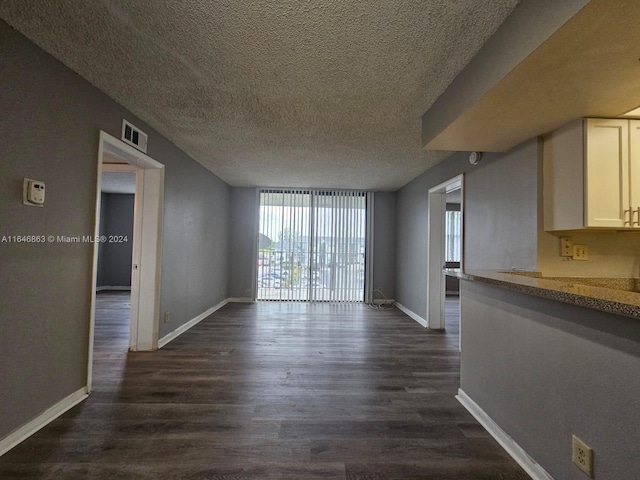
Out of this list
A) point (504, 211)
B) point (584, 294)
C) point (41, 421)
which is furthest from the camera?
point (504, 211)

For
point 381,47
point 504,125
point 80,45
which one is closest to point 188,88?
point 80,45

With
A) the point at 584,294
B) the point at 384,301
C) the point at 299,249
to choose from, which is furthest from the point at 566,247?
the point at 299,249

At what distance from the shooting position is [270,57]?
184cm

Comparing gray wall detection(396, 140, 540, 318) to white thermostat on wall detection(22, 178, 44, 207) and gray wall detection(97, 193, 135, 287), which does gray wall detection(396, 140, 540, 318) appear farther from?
gray wall detection(97, 193, 135, 287)

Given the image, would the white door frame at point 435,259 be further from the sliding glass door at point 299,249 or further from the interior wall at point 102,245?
the interior wall at point 102,245

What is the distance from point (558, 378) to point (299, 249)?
197 inches

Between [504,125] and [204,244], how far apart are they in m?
4.18

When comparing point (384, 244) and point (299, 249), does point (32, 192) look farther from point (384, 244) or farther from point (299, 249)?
point (384, 244)

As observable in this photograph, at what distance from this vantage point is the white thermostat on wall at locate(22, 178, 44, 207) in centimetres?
173

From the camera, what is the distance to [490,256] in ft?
9.54

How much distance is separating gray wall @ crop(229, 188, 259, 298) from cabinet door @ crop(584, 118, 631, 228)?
518 centimetres

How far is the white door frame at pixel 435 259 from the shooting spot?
4.38 metres

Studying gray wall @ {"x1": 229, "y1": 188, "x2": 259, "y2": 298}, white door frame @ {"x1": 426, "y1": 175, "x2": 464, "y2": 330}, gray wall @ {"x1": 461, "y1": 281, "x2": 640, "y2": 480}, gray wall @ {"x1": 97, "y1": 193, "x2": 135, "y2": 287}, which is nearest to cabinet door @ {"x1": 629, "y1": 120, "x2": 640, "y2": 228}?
gray wall @ {"x1": 461, "y1": 281, "x2": 640, "y2": 480}

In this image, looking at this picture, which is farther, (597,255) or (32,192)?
(597,255)
